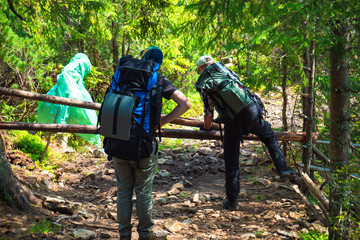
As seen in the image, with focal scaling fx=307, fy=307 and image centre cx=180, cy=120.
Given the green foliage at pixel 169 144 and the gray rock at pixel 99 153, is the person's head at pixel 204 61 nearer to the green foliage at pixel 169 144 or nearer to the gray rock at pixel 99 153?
the gray rock at pixel 99 153

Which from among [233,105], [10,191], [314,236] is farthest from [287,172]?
[10,191]

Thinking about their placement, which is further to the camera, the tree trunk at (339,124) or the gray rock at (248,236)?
the gray rock at (248,236)

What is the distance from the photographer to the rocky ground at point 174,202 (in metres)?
3.77

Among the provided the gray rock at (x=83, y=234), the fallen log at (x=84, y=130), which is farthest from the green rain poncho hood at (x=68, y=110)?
the gray rock at (x=83, y=234)

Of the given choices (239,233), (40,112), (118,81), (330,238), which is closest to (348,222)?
(330,238)

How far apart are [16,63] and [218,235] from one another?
5.83m

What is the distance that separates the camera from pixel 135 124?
3.05 meters

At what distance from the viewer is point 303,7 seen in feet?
9.43

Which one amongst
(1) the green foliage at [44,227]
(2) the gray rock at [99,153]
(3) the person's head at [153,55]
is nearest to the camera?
(3) the person's head at [153,55]

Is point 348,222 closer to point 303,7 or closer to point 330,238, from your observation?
point 330,238

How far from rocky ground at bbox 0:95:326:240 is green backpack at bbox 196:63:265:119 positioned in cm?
156


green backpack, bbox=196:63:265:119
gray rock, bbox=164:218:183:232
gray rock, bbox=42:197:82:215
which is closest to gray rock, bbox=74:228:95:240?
gray rock, bbox=42:197:82:215

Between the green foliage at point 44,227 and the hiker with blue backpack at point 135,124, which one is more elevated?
the hiker with blue backpack at point 135,124

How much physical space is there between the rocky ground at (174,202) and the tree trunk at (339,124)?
748 millimetres
